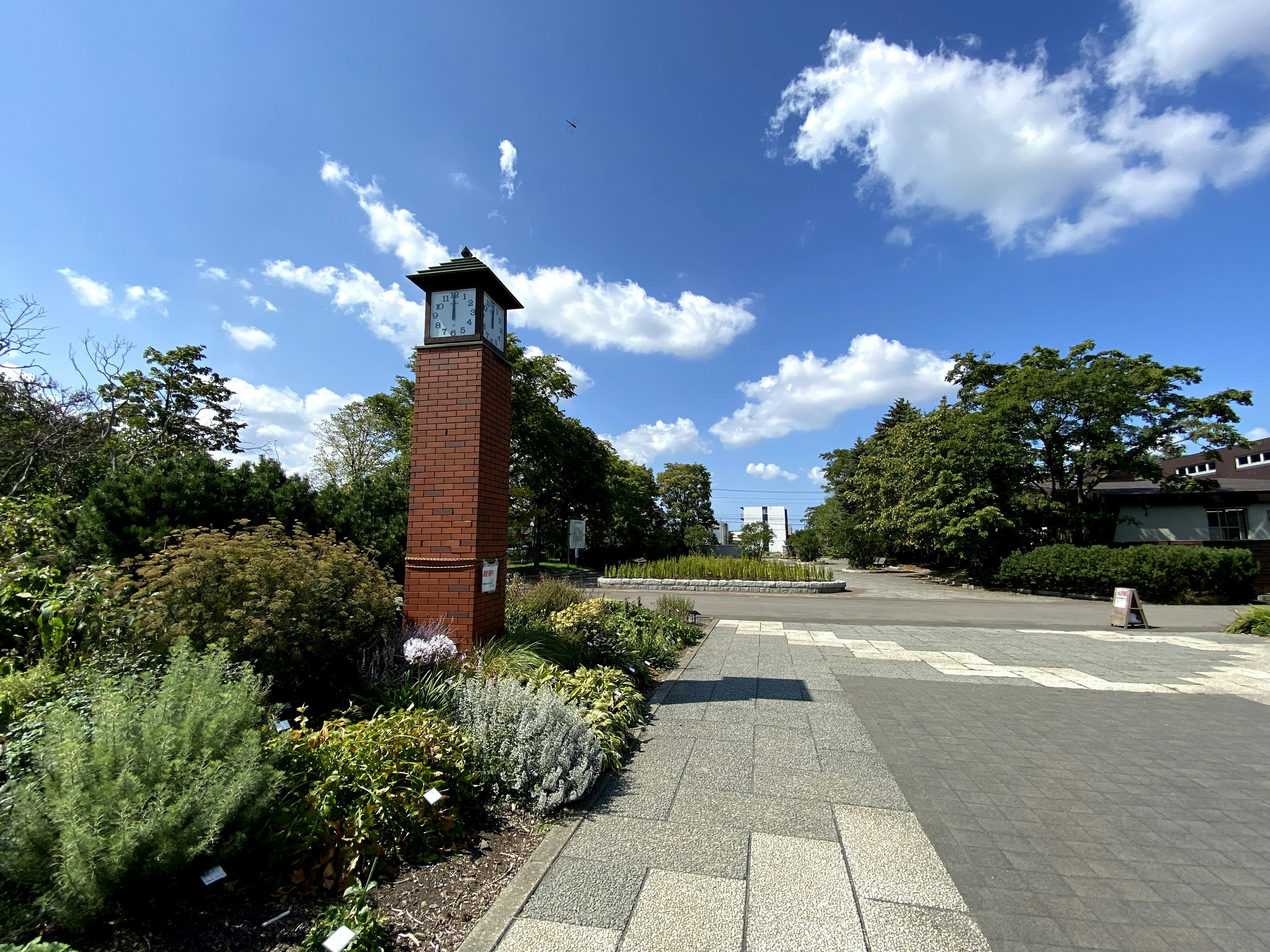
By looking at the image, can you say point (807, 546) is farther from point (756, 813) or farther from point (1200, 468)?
point (756, 813)

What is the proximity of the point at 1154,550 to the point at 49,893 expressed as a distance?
21.2 metres

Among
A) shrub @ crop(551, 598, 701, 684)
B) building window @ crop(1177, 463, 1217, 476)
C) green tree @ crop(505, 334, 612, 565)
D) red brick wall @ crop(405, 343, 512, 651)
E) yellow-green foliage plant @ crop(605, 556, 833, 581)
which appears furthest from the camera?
building window @ crop(1177, 463, 1217, 476)

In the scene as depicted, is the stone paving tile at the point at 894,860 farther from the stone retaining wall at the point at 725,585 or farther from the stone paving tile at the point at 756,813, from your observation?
the stone retaining wall at the point at 725,585

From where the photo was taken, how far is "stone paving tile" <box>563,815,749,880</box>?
8.47 feet

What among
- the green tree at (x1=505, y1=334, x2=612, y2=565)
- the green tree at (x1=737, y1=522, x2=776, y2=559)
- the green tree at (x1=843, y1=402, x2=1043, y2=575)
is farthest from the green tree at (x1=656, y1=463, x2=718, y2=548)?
the green tree at (x1=843, y1=402, x2=1043, y2=575)

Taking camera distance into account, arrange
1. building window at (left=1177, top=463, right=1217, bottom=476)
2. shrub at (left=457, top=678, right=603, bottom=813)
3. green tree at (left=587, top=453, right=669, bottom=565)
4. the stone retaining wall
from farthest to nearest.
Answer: building window at (left=1177, top=463, right=1217, bottom=476) → green tree at (left=587, top=453, right=669, bottom=565) → the stone retaining wall → shrub at (left=457, top=678, right=603, bottom=813)

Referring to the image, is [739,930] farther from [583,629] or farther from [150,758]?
[583,629]

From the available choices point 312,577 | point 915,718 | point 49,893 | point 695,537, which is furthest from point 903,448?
point 49,893

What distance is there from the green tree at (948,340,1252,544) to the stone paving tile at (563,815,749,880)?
850 inches

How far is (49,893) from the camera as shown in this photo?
176 centimetres

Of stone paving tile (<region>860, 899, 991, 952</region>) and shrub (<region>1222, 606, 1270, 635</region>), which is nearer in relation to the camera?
stone paving tile (<region>860, 899, 991, 952</region>)

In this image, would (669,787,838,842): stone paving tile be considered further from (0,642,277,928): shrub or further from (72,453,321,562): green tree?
(72,453,321,562): green tree

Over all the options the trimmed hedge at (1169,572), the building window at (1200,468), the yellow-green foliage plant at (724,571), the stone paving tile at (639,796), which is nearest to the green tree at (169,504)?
the stone paving tile at (639,796)

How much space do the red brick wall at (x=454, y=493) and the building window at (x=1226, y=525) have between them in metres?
27.6
